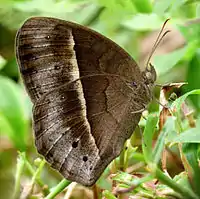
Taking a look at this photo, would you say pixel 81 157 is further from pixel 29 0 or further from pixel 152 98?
pixel 29 0

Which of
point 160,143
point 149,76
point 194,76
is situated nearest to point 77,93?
point 149,76

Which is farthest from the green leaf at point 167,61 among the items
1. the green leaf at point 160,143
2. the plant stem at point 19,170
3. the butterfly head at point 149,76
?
the green leaf at point 160,143

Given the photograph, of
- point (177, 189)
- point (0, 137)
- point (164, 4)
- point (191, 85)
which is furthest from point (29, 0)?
point (177, 189)

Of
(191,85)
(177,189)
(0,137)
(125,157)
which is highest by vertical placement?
(177,189)

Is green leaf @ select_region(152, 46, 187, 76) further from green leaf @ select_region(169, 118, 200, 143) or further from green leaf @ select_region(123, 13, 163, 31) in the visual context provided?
green leaf @ select_region(169, 118, 200, 143)

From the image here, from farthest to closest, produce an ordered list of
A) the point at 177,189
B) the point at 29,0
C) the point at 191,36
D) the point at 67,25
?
1. the point at 29,0
2. the point at 191,36
3. the point at 67,25
4. the point at 177,189

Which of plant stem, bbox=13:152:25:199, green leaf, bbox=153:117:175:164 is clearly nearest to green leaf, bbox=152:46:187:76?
plant stem, bbox=13:152:25:199

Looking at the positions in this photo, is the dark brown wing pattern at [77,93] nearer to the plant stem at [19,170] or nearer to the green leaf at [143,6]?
the plant stem at [19,170]
